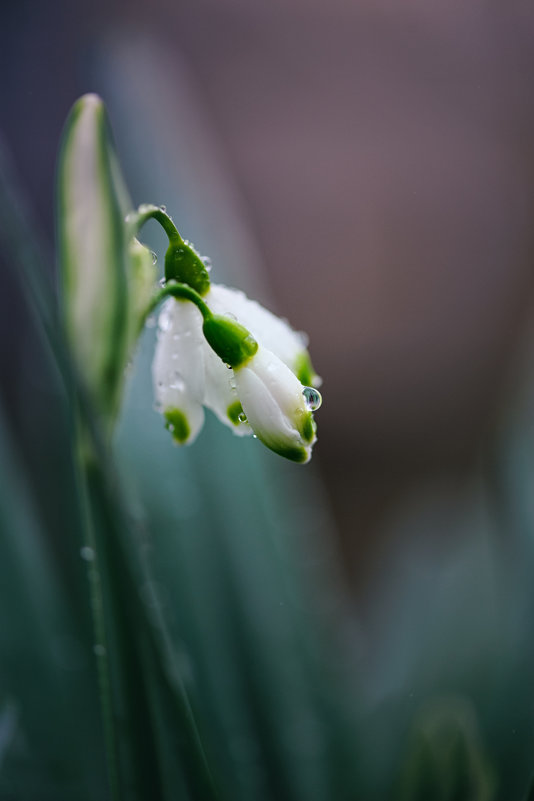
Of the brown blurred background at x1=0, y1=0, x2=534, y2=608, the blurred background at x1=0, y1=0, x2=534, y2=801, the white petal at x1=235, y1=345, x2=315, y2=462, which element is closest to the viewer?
the white petal at x1=235, y1=345, x2=315, y2=462

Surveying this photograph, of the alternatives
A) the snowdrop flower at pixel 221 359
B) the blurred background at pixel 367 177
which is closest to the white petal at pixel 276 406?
the snowdrop flower at pixel 221 359

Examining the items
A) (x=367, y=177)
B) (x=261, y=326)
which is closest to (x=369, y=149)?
(x=367, y=177)

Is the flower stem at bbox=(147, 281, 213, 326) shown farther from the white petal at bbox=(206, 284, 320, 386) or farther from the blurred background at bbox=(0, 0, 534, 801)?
the blurred background at bbox=(0, 0, 534, 801)

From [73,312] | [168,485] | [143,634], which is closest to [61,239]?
[73,312]

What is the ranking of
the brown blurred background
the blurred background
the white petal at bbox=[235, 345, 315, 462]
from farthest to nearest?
the brown blurred background
the blurred background
the white petal at bbox=[235, 345, 315, 462]

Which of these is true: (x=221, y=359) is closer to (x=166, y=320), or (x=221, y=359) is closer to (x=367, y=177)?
(x=166, y=320)

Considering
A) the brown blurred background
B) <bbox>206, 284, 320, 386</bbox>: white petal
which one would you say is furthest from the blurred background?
<bbox>206, 284, 320, 386</bbox>: white petal

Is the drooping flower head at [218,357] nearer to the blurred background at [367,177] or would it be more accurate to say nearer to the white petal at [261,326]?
the white petal at [261,326]
